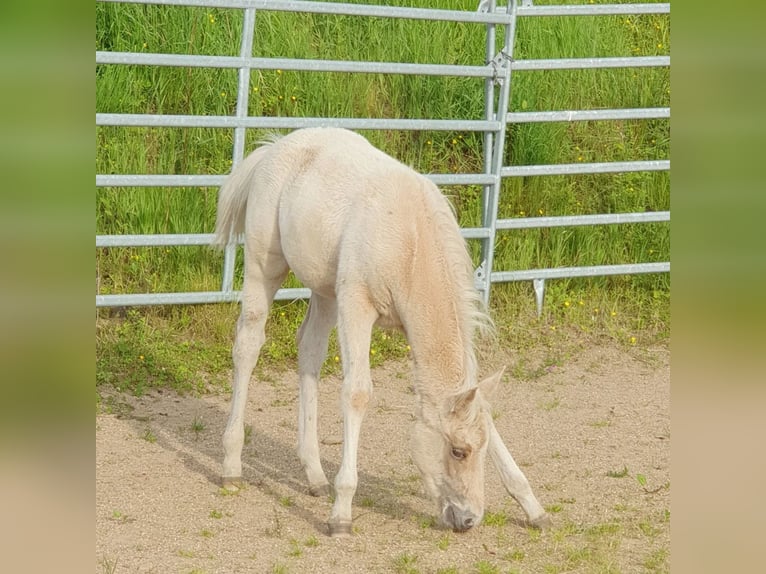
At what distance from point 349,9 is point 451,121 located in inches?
42.2

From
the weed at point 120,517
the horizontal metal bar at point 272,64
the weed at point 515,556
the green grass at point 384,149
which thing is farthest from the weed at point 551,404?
the weed at point 120,517

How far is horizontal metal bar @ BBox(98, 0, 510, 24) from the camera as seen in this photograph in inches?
252

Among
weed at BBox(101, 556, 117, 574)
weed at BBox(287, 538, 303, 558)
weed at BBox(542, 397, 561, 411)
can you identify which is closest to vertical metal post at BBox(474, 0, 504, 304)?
weed at BBox(542, 397, 561, 411)

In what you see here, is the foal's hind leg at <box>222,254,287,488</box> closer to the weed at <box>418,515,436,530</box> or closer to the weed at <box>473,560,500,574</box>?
the weed at <box>418,515,436,530</box>

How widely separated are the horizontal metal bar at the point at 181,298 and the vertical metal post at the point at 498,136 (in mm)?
1454

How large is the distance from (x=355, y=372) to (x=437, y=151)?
4325 mm

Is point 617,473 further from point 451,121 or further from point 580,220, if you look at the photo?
point 451,121

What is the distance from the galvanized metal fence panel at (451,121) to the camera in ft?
20.8

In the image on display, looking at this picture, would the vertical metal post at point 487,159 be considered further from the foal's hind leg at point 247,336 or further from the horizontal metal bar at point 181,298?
the foal's hind leg at point 247,336

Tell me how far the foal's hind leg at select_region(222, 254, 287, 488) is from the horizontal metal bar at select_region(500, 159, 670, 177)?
2967mm

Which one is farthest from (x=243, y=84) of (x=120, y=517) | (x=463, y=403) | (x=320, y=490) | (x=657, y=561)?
(x=657, y=561)
